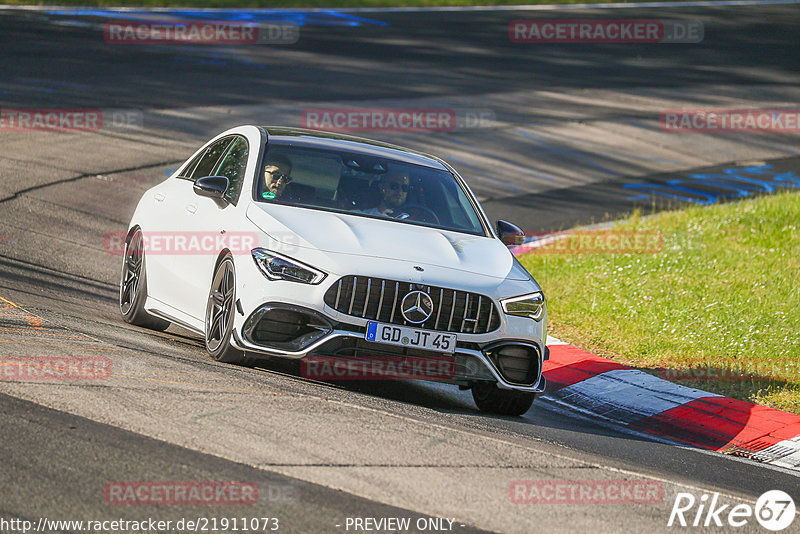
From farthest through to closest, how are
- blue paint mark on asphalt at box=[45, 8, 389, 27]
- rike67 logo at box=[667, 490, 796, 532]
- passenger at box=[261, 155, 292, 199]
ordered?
blue paint mark on asphalt at box=[45, 8, 389, 27], passenger at box=[261, 155, 292, 199], rike67 logo at box=[667, 490, 796, 532]

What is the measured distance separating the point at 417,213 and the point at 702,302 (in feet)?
13.6

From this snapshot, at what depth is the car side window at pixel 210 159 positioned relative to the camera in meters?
9.02

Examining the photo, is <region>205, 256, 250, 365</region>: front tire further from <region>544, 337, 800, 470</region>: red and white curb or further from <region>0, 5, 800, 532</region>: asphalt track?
<region>544, 337, 800, 470</region>: red and white curb

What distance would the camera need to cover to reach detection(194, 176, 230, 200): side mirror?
797 cm

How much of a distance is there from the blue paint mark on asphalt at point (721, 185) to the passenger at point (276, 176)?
35.5 feet

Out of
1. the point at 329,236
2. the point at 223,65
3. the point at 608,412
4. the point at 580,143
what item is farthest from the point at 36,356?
the point at 223,65

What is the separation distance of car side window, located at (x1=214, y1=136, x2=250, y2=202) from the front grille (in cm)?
145

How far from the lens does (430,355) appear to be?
7.07 m

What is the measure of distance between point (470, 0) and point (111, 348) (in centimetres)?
3277

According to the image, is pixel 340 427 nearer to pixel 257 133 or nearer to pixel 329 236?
pixel 329 236

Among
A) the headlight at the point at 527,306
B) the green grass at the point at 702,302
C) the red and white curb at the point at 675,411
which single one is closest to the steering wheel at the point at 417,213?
the headlight at the point at 527,306

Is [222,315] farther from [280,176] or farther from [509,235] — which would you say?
[509,235]

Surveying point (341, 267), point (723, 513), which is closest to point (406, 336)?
point (341, 267)

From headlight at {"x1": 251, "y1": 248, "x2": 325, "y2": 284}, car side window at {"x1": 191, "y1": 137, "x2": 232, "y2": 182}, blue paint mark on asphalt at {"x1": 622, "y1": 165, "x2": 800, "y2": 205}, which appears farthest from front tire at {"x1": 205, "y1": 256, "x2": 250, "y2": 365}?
blue paint mark on asphalt at {"x1": 622, "y1": 165, "x2": 800, "y2": 205}
